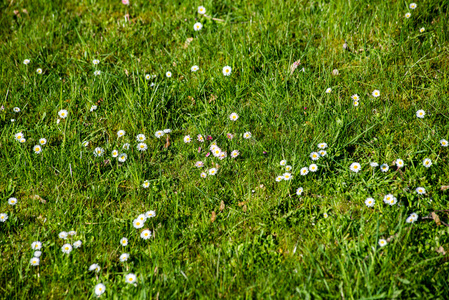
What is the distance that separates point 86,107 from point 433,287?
8.98 ft

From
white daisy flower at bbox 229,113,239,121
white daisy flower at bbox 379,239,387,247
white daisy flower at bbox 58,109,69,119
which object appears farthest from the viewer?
white daisy flower at bbox 58,109,69,119

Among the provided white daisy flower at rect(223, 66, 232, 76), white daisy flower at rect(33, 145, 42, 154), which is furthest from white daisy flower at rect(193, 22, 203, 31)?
white daisy flower at rect(33, 145, 42, 154)

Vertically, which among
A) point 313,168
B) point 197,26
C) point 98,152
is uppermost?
point 197,26

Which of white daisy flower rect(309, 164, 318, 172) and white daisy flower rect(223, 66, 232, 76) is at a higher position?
white daisy flower rect(223, 66, 232, 76)

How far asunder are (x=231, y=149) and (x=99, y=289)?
1.29 m

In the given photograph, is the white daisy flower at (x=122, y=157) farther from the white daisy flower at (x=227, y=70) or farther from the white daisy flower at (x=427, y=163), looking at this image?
the white daisy flower at (x=427, y=163)

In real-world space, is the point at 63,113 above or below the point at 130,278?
above

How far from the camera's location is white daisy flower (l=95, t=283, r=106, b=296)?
2.38 metres

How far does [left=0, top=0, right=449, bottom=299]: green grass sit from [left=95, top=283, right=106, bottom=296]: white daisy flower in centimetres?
4

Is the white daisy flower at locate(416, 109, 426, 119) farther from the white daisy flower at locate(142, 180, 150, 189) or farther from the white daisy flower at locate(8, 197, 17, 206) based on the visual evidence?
the white daisy flower at locate(8, 197, 17, 206)

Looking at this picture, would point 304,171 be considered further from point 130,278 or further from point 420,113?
point 130,278

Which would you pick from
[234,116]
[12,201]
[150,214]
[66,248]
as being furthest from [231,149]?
[12,201]

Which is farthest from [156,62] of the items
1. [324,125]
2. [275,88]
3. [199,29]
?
[324,125]

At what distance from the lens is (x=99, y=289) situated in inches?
94.0
